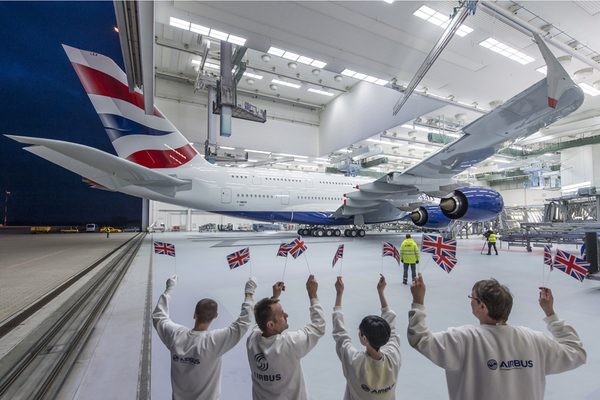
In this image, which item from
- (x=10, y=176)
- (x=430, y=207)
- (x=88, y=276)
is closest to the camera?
(x=88, y=276)

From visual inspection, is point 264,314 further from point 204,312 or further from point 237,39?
point 237,39

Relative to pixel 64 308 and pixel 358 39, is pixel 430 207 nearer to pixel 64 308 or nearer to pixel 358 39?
pixel 358 39

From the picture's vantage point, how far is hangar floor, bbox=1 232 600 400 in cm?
185

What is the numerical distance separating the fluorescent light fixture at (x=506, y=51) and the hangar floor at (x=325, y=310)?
6.96 m

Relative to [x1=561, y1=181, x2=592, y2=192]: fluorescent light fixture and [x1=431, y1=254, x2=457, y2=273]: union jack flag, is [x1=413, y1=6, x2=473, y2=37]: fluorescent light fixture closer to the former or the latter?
[x1=431, y1=254, x2=457, y2=273]: union jack flag

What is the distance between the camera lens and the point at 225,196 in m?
11.8

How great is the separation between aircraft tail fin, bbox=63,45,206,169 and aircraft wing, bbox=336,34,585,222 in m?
8.77

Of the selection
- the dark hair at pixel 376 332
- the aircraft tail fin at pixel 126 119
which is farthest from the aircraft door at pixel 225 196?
the dark hair at pixel 376 332

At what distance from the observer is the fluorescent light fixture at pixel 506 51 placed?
848 cm

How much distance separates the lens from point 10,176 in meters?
33.1

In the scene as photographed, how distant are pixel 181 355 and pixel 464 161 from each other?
749cm

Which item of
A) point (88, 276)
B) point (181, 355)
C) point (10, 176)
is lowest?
point (88, 276)

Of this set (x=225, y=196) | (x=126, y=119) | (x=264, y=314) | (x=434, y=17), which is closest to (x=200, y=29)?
(x=126, y=119)

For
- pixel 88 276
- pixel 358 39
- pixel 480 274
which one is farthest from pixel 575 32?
pixel 88 276
